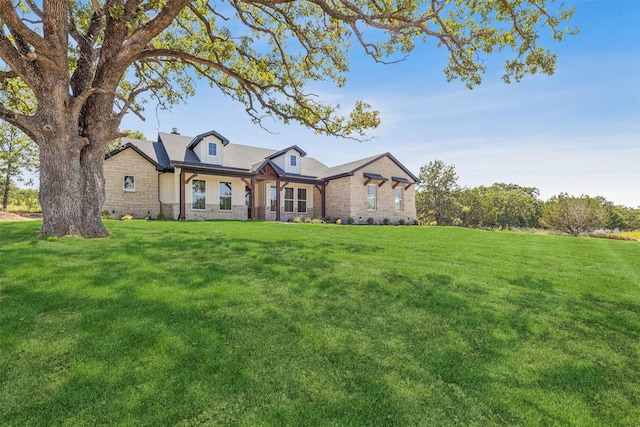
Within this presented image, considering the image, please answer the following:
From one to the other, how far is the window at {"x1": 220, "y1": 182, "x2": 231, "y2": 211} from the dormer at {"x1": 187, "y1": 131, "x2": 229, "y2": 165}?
154 cm

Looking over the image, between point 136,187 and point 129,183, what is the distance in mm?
433

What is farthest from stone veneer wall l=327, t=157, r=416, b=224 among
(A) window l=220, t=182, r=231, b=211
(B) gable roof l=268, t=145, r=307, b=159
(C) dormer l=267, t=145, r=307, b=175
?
(A) window l=220, t=182, r=231, b=211

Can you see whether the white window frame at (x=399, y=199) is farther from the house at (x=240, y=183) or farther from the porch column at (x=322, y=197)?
the porch column at (x=322, y=197)

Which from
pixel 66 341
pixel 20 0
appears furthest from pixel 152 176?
pixel 66 341

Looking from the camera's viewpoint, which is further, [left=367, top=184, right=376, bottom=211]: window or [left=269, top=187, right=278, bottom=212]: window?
[left=367, top=184, right=376, bottom=211]: window

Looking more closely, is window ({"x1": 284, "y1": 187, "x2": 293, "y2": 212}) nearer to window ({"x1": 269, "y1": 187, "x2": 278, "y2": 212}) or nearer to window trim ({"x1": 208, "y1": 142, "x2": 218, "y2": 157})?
window ({"x1": 269, "y1": 187, "x2": 278, "y2": 212})

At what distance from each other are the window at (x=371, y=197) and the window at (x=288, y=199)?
234 inches

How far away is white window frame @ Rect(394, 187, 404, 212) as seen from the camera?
25.2 m

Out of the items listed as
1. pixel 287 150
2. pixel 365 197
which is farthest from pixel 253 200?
pixel 365 197

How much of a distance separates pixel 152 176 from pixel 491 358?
66.2 feet

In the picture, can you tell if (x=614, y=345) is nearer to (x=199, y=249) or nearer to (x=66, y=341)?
(x=66, y=341)

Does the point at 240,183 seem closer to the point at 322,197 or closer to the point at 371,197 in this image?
the point at 322,197

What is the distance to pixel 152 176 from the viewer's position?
18797 millimetres

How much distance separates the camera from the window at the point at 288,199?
75.2ft
